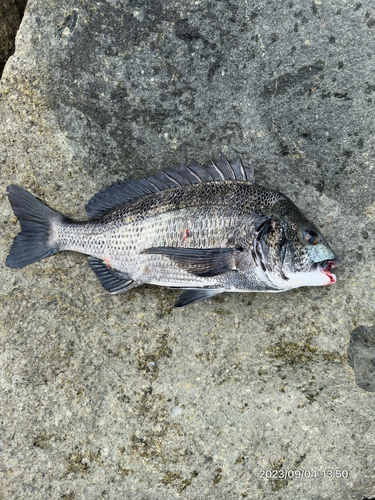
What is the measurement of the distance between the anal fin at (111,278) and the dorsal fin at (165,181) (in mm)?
375

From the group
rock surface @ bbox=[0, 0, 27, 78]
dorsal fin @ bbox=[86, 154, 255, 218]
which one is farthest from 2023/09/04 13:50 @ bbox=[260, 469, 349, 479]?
rock surface @ bbox=[0, 0, 27, 78]

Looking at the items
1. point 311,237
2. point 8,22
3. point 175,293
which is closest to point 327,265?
point 311,237

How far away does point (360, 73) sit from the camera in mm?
2742

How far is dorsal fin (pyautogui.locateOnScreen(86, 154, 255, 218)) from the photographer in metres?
2.65

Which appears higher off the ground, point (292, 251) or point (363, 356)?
point (292, 251)

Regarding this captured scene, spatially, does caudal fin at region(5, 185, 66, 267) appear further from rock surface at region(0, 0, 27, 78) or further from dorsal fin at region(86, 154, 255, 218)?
rock surface at region(0, 0, 27, 78)

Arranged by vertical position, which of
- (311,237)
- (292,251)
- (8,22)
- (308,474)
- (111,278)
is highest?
(8,22)

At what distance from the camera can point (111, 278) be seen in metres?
2.76

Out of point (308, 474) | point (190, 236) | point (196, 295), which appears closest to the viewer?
point (308, 474)

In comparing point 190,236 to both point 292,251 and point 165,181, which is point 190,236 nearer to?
point 165,181

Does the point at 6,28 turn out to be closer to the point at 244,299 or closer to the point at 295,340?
the point at 244,299

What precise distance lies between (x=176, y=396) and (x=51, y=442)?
848 millimetres

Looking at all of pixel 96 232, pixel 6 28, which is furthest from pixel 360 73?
pixel 6 28

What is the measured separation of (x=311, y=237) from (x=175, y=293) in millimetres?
1046
